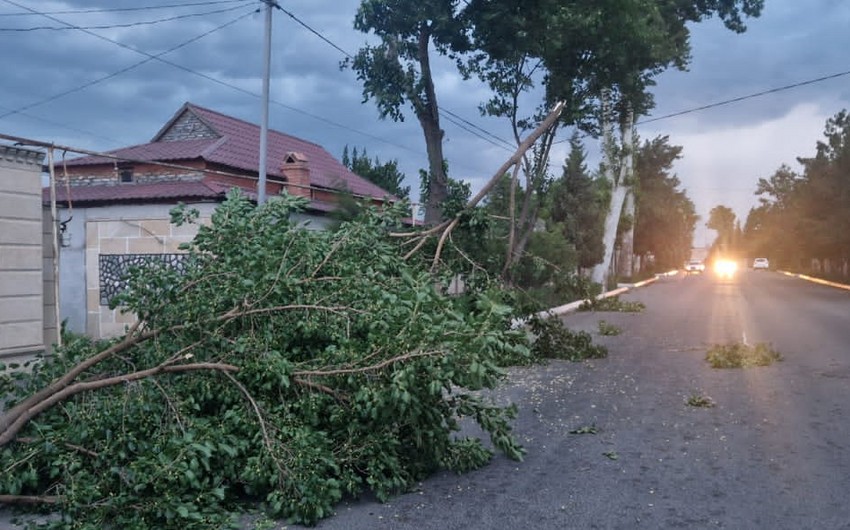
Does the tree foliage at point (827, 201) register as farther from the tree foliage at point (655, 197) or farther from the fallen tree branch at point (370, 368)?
the fallen tree branch at point (370, 368)

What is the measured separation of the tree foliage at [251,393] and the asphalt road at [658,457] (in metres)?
0.41

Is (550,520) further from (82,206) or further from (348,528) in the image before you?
(82,206)

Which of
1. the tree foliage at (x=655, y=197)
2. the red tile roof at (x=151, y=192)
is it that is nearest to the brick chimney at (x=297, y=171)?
the red tile roof at (x=151, y=192)

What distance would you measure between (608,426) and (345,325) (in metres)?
3.40

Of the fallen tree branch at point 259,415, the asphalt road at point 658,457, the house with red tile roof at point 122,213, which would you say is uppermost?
the house with red tile roof at point 122,213

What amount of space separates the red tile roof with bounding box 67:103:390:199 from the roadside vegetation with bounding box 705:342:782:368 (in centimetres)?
888

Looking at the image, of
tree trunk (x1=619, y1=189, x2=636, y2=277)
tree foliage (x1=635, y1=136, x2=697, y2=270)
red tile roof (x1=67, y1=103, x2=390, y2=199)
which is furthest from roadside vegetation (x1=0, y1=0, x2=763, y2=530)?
tree foliage (x1=635, y1=136, x2=697, y2=270)

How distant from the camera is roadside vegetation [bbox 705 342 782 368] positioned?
12.1 meters

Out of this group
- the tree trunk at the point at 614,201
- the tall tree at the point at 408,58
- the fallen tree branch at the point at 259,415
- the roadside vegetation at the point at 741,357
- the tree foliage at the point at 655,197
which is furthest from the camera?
the tree foliage at the point at 655,197

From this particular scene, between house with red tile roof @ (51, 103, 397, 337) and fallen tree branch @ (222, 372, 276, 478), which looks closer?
fallen tree branch @ (222, 372, 276, 478)

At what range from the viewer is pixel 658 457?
6.62 metres

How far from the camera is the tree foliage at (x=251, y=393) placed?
5059mm

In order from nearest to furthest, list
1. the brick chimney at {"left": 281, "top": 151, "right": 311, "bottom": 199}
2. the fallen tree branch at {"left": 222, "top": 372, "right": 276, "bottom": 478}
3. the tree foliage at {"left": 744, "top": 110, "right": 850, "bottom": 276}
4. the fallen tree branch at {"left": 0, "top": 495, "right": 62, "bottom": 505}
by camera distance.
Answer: the fallen tree branch at {"left": 0, "top": 495, "right": 62, "bottom": 505} < the fallen tree branch at {"left": 222, "top": 372, "right": 276, "bottom": 478} < the brick chimney at {"left": 281, "top": 151, "right": 311, "bottom": 199} < the tree foliage at {"left": 744, "top": 110, "right": 850, "bottom": 276}

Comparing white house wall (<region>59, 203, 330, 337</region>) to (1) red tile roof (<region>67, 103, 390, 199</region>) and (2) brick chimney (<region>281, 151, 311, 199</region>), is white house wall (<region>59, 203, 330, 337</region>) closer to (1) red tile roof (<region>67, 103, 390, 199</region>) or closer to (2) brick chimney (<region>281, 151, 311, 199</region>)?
(1) red tile roof (<region>67, 103, 390, 199</region>)
